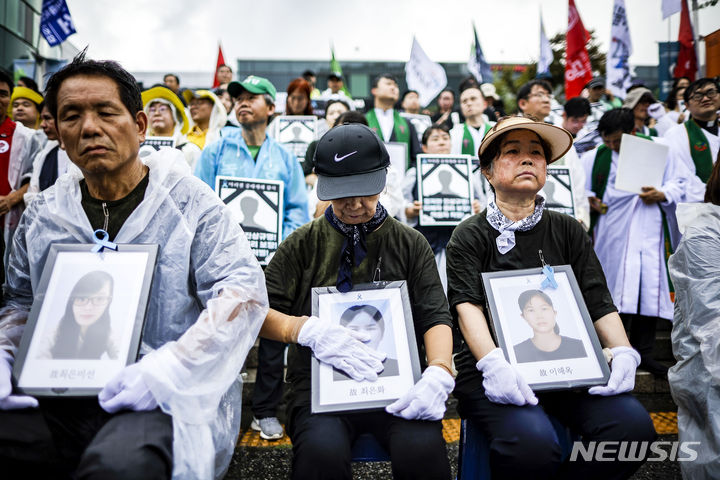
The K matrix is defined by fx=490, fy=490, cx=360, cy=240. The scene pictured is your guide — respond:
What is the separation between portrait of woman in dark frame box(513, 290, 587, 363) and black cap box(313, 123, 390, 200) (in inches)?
33.9

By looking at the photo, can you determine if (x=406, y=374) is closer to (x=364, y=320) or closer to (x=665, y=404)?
(x=364, y=320)

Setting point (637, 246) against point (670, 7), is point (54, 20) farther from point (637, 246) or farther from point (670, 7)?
point (670, 7)

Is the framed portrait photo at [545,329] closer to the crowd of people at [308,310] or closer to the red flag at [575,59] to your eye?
the crowd of people at [308,310]

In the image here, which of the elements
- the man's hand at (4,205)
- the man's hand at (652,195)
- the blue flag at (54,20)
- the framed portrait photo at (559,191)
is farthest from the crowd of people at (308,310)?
the blue flag at (54,20)

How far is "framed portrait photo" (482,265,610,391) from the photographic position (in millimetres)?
2072

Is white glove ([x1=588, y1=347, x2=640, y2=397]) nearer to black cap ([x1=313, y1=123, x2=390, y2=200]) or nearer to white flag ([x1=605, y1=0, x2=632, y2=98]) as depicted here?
black cap ([x1=313, y1=123, x2=390, y2=200])

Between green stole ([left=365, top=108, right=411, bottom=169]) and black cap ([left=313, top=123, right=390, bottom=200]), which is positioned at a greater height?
green stole ([left=365, top=108, right=411, bottom=169])

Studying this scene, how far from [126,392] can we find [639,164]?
4271mm

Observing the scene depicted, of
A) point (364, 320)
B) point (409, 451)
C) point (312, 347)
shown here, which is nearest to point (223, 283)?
point (312, 347)

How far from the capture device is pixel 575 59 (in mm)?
8734

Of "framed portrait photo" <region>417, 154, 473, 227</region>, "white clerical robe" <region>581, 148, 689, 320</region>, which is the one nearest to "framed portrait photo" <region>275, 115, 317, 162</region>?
"framed portrait photo" <region>417, 154, 473, 227</region>

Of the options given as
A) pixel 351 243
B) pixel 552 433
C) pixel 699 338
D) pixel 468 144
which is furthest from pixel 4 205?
pixel 699 338

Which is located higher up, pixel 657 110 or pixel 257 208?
pixel 657 110

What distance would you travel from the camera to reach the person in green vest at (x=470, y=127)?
5.56 m
